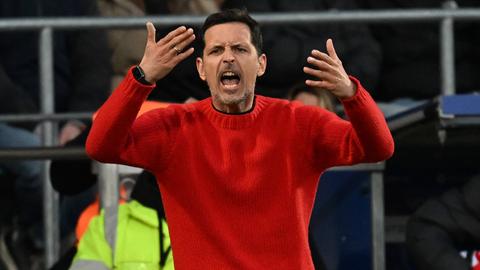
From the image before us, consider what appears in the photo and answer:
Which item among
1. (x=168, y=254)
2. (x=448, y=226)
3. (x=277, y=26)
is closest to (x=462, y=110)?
(x=448, y=226)

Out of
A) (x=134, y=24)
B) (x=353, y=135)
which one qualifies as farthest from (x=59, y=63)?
(x=353, y=135)

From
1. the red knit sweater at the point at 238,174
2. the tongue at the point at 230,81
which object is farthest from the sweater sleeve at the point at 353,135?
the tongue at the point at 230,81

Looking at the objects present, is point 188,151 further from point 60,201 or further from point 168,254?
point 60,201

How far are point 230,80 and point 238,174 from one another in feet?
1.01

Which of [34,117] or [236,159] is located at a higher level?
[34,117]

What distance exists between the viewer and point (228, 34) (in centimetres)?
555

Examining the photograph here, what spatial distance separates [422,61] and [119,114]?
3776mm

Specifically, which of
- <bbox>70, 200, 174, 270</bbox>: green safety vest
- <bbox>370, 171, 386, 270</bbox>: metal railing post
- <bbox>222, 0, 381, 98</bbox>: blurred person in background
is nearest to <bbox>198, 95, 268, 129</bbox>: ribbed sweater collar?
<bbox>70, 200, 174, 270</bbox>: green safety vest

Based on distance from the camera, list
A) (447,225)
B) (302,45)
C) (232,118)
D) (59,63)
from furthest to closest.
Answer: (59,63) → (302,45) → (447,225) → (232,118)

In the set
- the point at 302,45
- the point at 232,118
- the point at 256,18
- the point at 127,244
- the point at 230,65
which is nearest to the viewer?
the point at 230,65

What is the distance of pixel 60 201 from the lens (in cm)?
841

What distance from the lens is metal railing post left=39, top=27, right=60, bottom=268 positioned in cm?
784

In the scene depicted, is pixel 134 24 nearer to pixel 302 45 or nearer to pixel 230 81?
pixel 302 45

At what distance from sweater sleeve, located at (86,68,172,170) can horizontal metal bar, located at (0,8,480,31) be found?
234 cm
